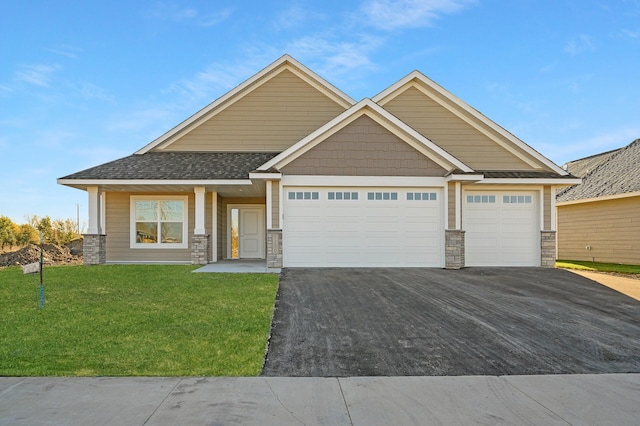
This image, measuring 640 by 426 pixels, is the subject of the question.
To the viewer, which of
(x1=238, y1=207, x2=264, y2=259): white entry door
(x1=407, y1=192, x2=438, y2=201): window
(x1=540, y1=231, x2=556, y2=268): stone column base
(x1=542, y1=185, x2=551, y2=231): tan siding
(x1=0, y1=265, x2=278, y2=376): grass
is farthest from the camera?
(x1=238, y1=207, x2=264, y2=259): white entry door

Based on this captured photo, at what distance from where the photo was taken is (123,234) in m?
16.1

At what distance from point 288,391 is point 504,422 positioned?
76.3 inches

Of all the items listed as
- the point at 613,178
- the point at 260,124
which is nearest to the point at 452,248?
the point at 260,124

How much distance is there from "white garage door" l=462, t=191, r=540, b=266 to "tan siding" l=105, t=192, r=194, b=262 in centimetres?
1044

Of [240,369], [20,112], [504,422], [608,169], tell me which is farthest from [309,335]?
[608,169]

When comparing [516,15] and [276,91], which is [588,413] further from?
[276,91]

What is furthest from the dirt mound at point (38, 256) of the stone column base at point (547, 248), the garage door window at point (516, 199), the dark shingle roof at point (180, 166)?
the stone column base at point (547, 248)

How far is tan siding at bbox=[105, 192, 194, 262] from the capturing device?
634 inches

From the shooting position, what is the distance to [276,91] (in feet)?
55.9

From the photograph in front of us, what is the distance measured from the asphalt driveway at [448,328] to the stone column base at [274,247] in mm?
2560

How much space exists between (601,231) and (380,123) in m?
12.6

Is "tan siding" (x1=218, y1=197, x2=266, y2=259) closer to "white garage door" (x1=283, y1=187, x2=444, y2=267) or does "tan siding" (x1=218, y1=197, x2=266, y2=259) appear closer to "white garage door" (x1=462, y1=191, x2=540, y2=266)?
"white garage door" (x1=283, y1=187, x2=444, y2=267)

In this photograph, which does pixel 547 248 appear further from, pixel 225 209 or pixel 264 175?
pixel 225 209

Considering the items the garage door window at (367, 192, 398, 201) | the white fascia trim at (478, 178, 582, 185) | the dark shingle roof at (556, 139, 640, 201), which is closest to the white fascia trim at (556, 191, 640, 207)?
the dark shingle roof at (556, 139, 640, 201)
